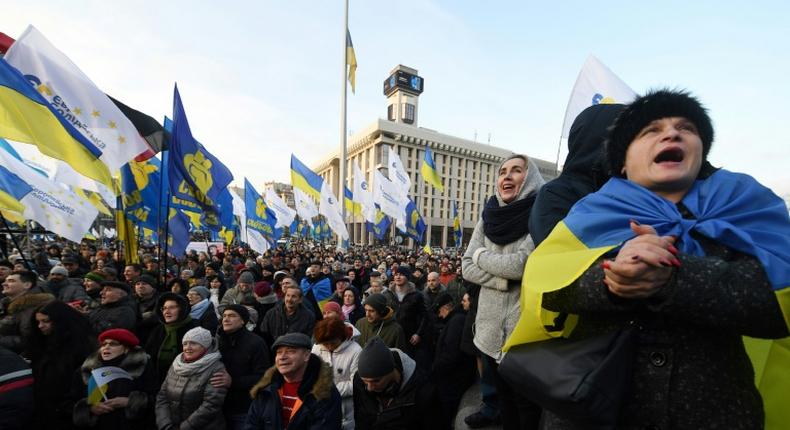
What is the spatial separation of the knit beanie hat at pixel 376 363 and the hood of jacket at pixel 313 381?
39 cm

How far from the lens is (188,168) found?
6797 millimetres

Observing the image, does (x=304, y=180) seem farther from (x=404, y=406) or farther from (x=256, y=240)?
(x=404, y=406)

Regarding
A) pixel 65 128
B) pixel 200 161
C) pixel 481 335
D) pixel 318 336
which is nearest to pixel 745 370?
pixel 481 335

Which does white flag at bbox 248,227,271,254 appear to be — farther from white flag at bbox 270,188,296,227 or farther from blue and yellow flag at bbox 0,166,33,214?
blue and yellow flag at bbox 0,166,33,214

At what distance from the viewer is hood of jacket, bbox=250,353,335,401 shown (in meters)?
2.97

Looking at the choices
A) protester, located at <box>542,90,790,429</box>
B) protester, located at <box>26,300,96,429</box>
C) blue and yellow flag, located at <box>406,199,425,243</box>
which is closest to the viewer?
protester, located at <box>542,90,790,429</box>

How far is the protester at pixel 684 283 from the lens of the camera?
92cm

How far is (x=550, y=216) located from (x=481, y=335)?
1.12m

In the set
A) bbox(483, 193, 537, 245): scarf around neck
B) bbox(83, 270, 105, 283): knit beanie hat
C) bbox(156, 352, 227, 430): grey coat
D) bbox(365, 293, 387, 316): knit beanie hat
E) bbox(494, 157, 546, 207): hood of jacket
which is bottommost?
bbox(156, 352, 227, 430): grey coat

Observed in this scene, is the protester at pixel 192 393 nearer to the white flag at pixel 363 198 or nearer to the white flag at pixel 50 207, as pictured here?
the white flag at pixel 50 207

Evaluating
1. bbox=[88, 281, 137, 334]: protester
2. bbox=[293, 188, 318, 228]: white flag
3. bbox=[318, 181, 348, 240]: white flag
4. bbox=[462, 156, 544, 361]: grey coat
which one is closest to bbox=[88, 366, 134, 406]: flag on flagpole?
bbox=[88, 281, 137, 334]: protester

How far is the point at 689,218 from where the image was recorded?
1094 millimetres

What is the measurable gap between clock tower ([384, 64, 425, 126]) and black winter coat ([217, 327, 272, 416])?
8639 centimetres

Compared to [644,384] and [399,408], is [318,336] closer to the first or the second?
[399,408]
